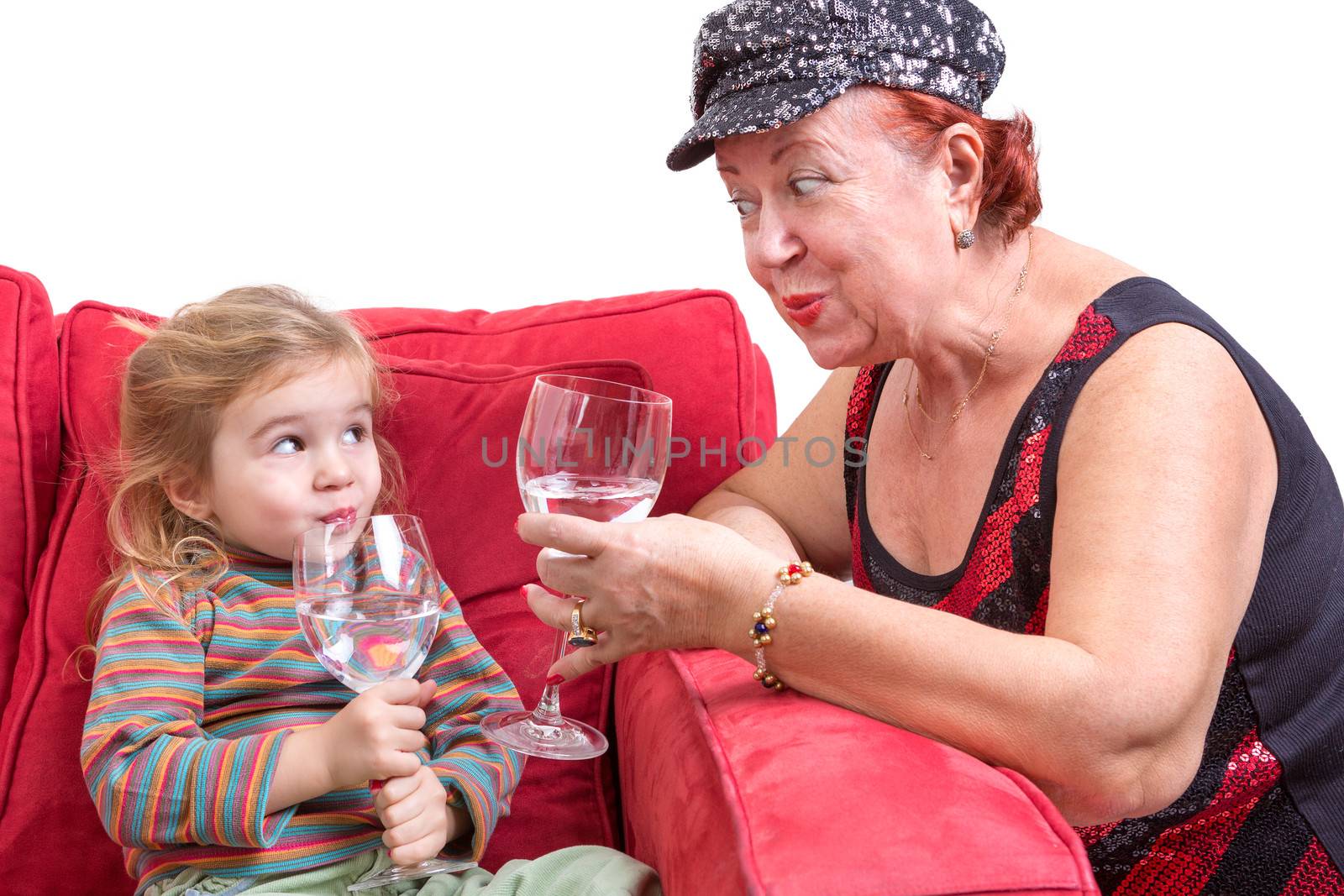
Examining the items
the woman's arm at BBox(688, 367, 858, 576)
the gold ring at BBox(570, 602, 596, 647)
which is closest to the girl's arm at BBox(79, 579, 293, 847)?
the gold ring at BBox(570, 602, 596, 647)

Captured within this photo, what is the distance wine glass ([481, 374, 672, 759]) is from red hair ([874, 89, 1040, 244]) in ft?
1.46

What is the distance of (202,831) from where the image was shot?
52.3 inches

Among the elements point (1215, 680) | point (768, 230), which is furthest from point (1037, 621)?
point (768, 230)

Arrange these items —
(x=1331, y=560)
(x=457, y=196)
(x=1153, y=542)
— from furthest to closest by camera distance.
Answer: (x=457, y=196) < (x=1331, y=560) < (x=1153, y=542)

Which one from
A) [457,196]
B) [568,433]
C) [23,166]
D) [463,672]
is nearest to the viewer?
[568,433]

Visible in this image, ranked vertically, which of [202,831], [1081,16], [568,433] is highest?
[1081,16]

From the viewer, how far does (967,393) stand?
157 centimetres

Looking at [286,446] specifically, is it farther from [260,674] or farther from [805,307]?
[805,307]

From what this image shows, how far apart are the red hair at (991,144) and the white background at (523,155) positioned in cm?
114

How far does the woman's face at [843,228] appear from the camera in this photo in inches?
54.7

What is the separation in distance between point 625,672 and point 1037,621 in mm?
604

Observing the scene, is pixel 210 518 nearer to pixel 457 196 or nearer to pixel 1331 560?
pixel 457 196

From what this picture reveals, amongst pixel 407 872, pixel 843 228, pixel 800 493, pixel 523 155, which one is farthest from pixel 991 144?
pixel 523 155

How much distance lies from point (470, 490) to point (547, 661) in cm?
28
